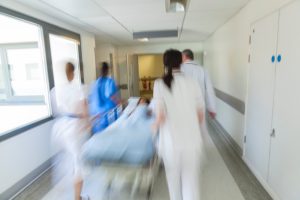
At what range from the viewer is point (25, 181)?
2449 millimetres

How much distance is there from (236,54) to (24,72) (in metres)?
3.93

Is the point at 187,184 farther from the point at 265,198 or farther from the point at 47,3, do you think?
the point at 47,3

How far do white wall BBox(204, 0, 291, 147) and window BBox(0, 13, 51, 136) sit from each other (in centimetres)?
302

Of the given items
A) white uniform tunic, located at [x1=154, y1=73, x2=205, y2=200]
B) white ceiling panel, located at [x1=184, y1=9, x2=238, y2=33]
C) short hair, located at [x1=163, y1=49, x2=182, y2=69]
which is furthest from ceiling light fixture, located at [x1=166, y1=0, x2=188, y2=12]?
white uniform tunic, located at [x1=154, y1=73, x2=205, y2=200]

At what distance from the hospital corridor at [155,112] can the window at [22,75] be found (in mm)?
19

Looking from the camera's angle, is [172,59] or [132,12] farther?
[132,12]

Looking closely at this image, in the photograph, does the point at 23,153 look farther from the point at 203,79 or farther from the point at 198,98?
the point at 203,79

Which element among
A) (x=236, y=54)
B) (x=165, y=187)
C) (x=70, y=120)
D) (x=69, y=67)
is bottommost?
(x=165, y=187)

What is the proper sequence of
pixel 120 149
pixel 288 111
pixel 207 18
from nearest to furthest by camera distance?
pixel 288 111
pixel 120 149
pixel 207 18

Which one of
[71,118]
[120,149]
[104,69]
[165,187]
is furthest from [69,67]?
[165,187]

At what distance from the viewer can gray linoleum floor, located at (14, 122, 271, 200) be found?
2.05 meters

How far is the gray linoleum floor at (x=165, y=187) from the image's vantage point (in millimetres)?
2055

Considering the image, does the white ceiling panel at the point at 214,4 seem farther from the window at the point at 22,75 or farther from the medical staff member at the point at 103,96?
the window at the point at 22,75

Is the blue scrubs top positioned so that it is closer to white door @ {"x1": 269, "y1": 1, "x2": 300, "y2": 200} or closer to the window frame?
the window frame
